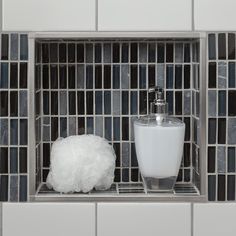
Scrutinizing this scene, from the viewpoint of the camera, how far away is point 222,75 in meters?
1.13

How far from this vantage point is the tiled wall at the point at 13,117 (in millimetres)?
1132

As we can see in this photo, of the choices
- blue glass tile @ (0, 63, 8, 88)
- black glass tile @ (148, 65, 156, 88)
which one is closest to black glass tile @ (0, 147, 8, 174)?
blue glass tile @ (0, 63, 8, 88)

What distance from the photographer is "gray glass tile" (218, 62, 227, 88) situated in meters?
1.13

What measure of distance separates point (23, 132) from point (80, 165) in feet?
0.43

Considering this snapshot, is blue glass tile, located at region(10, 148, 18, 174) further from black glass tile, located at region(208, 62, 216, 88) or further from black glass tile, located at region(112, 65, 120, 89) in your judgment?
black glass tile, located at region(208, 62, 216, 88)

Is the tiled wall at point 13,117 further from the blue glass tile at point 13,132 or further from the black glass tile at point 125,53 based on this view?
the black glass tile at point 125,53

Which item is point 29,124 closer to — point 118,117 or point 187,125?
point 118,117

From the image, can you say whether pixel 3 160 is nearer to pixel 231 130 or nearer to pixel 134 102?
pixel 134 102

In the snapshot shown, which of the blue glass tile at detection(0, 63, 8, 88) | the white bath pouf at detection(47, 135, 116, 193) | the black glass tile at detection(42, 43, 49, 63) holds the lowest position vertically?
the white bath pouf at detection(47, 135, 116, 193)

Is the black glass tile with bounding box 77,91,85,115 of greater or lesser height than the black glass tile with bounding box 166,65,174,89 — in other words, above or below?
below

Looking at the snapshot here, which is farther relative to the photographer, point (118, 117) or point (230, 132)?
point (118, 117)
